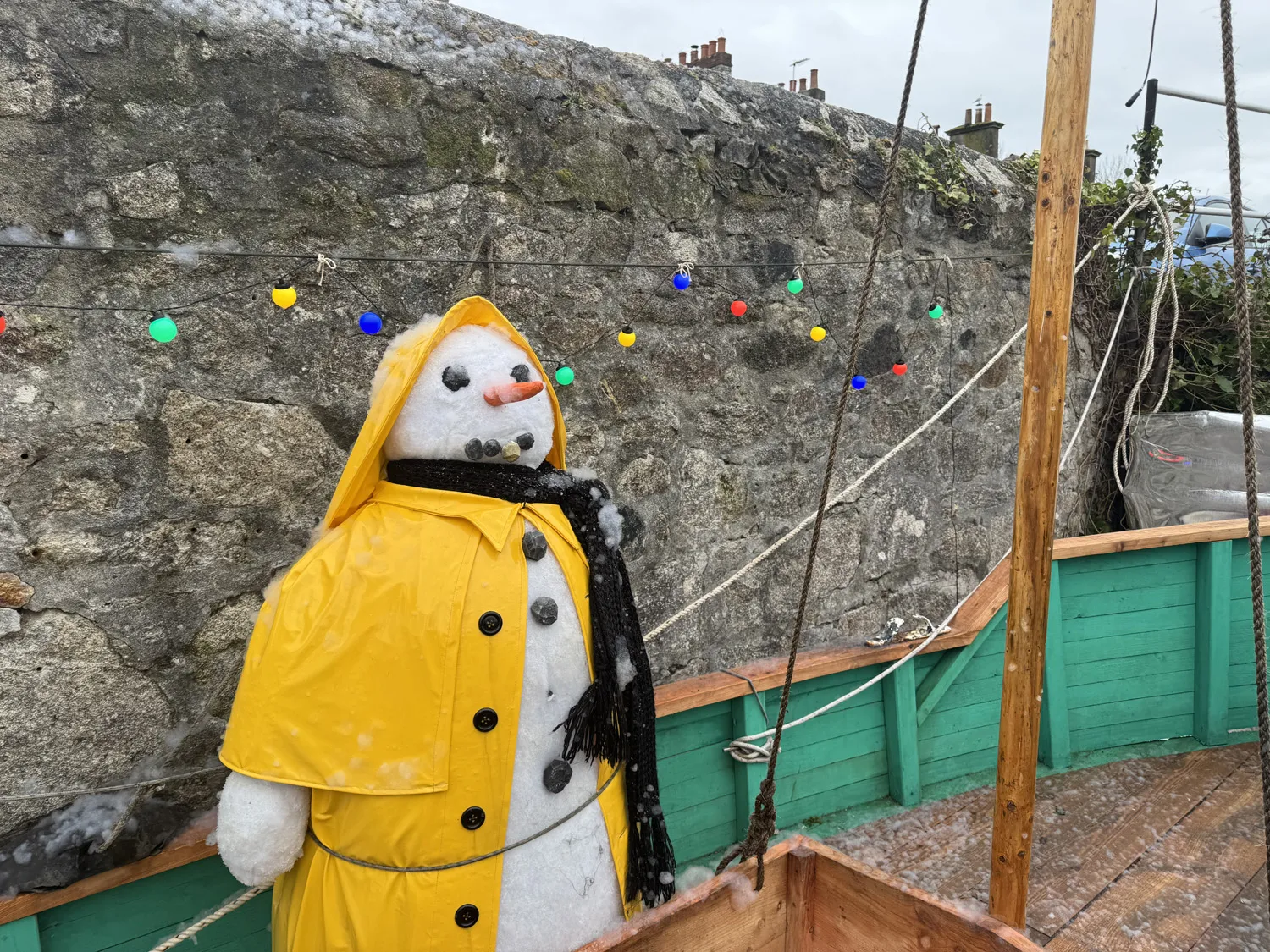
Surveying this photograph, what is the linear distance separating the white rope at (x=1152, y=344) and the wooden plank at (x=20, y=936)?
139 inches

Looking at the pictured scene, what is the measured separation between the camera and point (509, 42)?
6.13 feet

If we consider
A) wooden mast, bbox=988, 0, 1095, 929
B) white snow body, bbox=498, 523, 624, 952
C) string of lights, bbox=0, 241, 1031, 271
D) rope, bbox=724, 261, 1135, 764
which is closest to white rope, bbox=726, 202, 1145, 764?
rope, bbox=724, 261, 1135, 764

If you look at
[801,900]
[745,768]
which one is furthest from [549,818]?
[745,768]

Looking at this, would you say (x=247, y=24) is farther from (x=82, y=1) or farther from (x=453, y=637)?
(x=453, y=637)

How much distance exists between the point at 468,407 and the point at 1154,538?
98.6 inches

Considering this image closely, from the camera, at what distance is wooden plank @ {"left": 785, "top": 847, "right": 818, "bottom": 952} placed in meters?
1.32

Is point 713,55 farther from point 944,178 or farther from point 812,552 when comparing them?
point 812,552

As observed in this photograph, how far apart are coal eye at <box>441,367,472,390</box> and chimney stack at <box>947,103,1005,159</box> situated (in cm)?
324

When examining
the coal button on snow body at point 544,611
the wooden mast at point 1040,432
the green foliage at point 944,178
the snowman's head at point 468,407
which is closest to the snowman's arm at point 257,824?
the coal button on snow body at point 544,611

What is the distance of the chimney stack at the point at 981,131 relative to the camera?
12.4ft

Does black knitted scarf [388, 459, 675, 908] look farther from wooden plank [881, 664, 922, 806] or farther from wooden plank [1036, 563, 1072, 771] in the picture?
wooden plank [1036, 563, 1072, 771]

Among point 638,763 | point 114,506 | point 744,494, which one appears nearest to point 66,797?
point 114,506

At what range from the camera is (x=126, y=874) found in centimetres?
149

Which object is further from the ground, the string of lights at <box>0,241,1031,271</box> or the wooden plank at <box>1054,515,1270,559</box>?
the string of lights at <box>0,241,1031,271</box>
